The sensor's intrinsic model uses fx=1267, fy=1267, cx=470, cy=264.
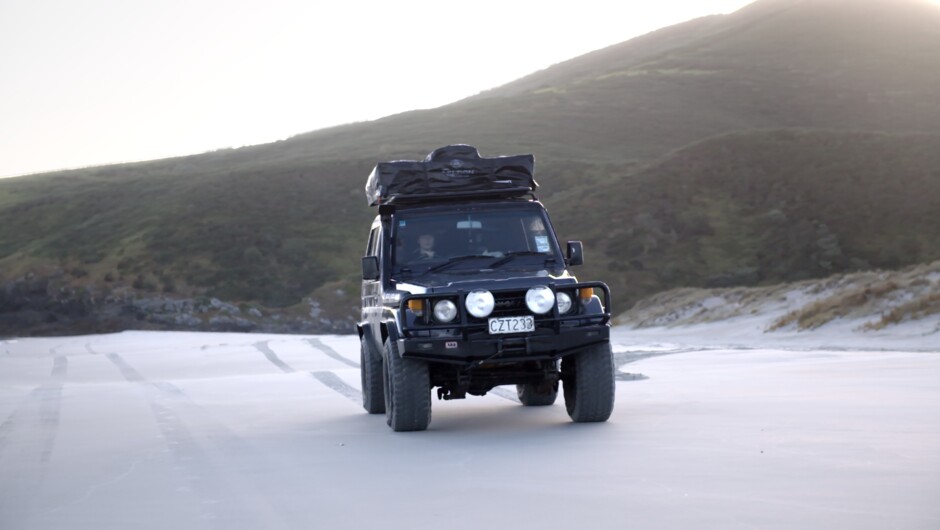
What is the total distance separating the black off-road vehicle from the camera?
1107 cm

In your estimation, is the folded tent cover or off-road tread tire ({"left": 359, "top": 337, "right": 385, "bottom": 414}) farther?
off-road tread tire ({"left": 359, "top": 337, "right": 385, "bottom": 414})

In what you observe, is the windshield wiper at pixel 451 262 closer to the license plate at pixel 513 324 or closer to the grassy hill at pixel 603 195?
the license plate at pixel 513 324

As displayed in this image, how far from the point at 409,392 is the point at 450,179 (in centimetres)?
265

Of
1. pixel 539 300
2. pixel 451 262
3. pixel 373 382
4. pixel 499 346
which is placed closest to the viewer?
pixel 499 346

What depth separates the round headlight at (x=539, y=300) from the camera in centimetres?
1108

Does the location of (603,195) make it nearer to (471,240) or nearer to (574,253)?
(471,240)

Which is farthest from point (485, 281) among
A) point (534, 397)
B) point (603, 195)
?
point (603, 195)

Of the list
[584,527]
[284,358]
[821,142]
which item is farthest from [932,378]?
[821,142]

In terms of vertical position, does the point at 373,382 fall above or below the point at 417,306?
below

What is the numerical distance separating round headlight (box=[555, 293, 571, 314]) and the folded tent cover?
194 centimetres

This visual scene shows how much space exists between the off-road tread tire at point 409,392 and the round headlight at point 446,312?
50 centimetres

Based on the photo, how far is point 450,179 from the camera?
1302cm

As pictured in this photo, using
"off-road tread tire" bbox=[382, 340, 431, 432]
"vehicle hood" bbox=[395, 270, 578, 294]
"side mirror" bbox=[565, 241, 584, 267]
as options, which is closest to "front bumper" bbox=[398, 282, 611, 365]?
"vehicle hood" bbox=[395, 270, 578, 294]

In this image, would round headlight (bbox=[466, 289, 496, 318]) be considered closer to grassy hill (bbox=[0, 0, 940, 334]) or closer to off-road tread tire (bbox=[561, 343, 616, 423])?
off-road tread tire (bbox=[561, 343, 616, 423])
